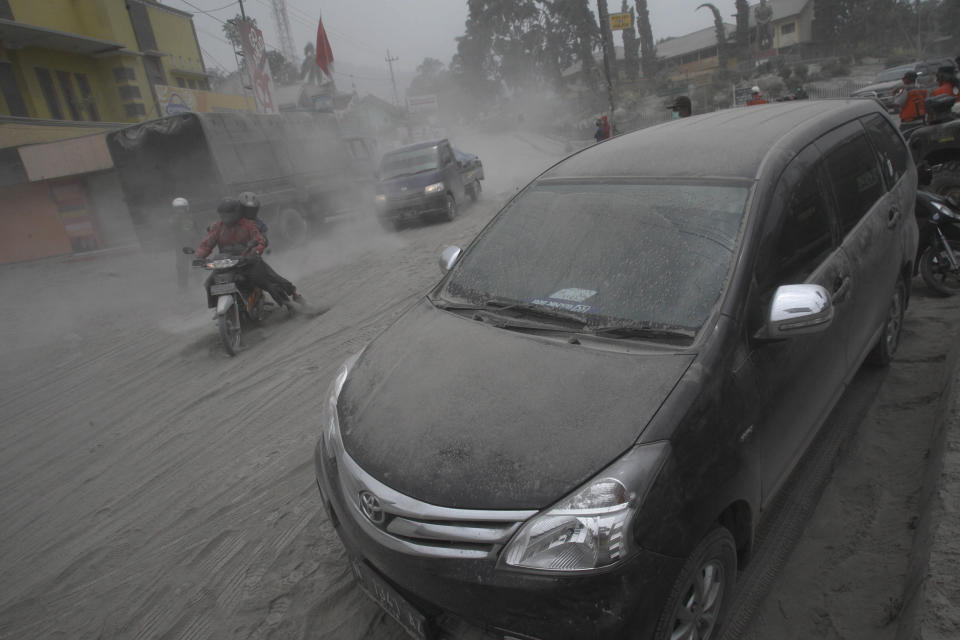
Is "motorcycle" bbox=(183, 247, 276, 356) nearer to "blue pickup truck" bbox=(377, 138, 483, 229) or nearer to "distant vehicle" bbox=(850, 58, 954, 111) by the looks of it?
"blue pickup truck" bbox=(377, 138, 483, 229)

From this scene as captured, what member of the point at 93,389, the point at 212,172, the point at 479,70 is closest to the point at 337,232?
the point at 212,172

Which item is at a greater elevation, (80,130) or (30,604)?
(80,130)

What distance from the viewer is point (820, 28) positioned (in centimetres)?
4922

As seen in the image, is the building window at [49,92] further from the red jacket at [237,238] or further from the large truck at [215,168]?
the red jacket at [237,238]

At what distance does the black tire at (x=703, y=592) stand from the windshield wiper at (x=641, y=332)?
0.70 metres

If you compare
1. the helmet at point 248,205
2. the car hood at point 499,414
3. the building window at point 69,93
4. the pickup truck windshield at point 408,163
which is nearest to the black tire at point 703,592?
the car hood at point 499,414

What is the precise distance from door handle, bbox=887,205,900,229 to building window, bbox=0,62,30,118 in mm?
25402

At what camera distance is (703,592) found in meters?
2.07

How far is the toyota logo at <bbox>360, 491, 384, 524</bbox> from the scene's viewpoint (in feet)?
6.76

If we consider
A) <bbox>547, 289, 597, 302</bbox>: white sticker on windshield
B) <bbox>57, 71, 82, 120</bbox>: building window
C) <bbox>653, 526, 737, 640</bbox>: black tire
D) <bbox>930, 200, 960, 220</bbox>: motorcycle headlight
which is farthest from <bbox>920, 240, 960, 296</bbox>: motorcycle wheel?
<bbox>57, 71, 82, 120</bbox>: building window

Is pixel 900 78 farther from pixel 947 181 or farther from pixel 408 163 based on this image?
pixel 947 181

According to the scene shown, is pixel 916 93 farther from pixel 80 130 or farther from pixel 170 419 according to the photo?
pixel 80 130

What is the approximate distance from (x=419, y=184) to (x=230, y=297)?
7.12m

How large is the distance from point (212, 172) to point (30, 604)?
10252 mm
